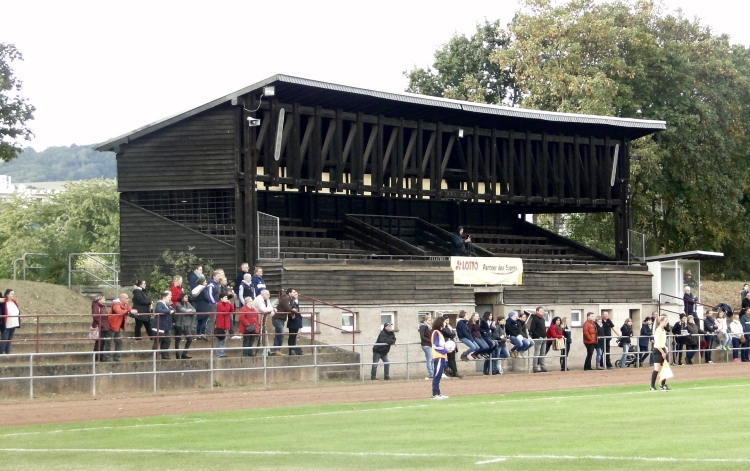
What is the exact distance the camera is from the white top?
2747cm

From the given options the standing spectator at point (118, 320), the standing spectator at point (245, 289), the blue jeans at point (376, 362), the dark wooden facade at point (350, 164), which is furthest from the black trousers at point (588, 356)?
the standing spectator at point (118, 320)

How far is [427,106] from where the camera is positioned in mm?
42188

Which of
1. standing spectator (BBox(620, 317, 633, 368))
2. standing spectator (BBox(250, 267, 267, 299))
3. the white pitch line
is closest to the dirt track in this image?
standing spectator (BBox(620, 317, 633, 368))

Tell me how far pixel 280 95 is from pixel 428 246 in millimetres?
10315

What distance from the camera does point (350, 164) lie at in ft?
134

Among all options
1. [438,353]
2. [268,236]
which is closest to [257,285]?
[268,236]

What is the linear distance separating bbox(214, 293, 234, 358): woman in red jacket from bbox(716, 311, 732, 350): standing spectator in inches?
764

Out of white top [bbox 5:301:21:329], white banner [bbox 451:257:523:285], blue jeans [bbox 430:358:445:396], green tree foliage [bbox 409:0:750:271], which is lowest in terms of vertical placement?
blue jeans [bbox 430:358:445:396]

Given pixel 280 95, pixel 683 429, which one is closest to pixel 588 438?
pixel 683 429

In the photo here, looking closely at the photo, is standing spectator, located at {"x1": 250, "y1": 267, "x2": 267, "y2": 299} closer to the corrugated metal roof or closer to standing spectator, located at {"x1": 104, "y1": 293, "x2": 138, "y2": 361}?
standing spectator, located at {"x1": 104, "y1": 293, "x2": 138, "y2": 361}

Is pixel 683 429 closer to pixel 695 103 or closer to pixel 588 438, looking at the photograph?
pixel 588 438

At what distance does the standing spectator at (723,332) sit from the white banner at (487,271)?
7026mm

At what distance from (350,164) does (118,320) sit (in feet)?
46.2

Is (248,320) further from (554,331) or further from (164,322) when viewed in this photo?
(554,331)
